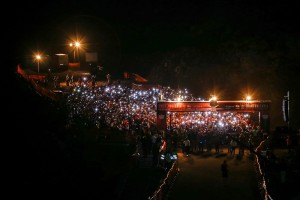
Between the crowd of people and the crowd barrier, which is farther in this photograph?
the crowd of people

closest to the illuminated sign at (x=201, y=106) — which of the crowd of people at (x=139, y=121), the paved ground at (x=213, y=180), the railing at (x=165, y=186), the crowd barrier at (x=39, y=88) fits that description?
the crowd of people at (x=139, y=121)

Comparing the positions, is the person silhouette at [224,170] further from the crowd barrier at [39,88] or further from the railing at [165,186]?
the crowd barrier at [39,88]

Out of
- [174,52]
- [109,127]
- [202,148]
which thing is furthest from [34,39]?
[202,148]

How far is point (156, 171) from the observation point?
20.8m

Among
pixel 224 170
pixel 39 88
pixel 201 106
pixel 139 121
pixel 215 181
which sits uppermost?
pixel 39 88

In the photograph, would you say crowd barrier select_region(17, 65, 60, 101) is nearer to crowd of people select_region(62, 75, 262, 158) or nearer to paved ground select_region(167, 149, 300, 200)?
crowd of people select_region(62, 75, 262, 158)

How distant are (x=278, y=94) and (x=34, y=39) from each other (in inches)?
1069

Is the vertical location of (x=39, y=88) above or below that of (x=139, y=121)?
above

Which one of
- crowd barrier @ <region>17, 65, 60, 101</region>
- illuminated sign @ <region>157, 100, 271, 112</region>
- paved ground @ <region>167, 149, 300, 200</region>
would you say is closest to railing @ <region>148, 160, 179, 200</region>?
paved ground @ <region>167, 149, 300, 200</region>

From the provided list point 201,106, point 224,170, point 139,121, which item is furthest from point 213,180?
point 139,121

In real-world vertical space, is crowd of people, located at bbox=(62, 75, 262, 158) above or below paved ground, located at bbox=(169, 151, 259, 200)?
above

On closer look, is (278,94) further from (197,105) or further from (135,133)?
(135,133)

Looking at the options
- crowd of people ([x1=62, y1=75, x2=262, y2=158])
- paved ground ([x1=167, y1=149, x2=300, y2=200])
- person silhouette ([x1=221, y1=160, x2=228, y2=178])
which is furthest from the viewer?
crowd of people ([x1=62, y1=75, x2=262, y2=158])

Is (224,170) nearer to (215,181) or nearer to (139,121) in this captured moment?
(215,181)
